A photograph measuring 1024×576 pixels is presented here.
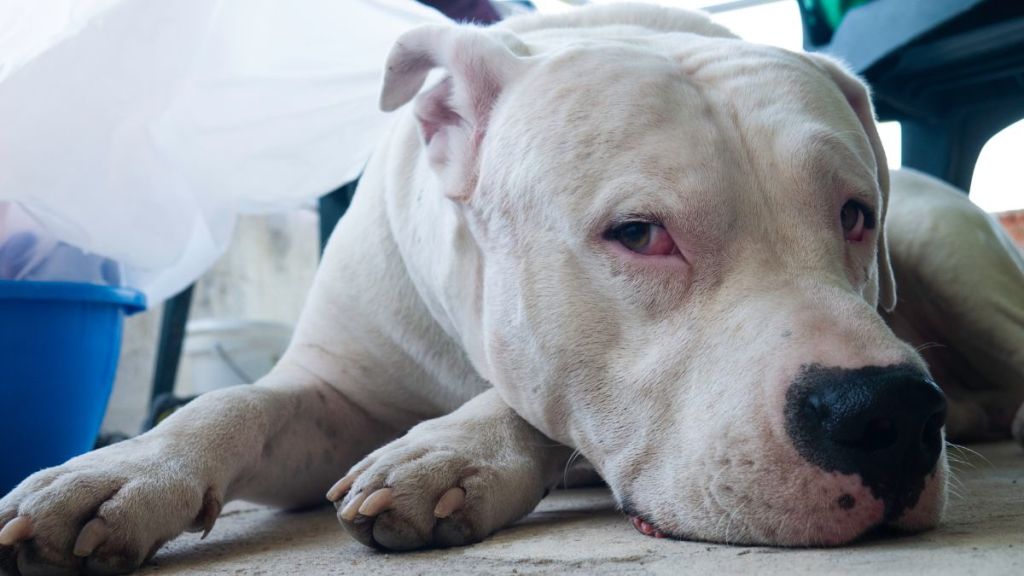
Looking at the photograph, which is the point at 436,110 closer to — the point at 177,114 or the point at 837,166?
the point at 837,166

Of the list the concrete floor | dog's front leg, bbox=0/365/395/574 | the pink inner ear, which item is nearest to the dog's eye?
the concrete floor

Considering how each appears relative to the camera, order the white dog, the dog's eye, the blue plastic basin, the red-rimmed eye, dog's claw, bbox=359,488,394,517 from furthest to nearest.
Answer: the blue plastic basin → the dog's eye → the red-rimmed eye → dog's claw, bbox=359,488,394,517 → the white dog

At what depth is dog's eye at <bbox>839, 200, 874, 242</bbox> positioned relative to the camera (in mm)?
1537

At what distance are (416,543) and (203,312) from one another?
4421mm

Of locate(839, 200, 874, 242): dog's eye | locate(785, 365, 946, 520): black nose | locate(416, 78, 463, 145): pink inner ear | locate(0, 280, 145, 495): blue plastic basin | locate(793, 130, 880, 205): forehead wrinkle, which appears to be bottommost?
locate(0, 280, 145, 495): blue plastic basin

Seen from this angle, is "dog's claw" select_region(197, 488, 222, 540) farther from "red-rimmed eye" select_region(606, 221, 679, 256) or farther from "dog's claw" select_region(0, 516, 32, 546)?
"red-rimmed eye" select_region(606, 221, 679, 256)

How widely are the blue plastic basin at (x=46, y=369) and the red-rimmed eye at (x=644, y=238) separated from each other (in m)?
1.19

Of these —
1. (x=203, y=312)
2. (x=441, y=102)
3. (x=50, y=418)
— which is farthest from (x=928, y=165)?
(x=203, y=312)

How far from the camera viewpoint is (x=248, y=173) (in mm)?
2615

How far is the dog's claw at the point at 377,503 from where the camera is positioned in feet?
4.21

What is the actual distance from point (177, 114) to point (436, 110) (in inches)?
34.5

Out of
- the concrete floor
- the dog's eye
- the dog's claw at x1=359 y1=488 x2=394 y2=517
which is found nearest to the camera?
the concrete floor

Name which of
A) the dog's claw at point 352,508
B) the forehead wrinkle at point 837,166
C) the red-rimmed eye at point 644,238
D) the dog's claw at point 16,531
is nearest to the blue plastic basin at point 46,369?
the dog's claw at point 16,531

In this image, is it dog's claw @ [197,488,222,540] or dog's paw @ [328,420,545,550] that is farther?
dog's claw @ [197,488,222,540]
